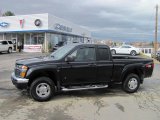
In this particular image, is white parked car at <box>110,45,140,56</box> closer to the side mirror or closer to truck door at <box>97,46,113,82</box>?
truck door at <box>97,46,113,82</box>

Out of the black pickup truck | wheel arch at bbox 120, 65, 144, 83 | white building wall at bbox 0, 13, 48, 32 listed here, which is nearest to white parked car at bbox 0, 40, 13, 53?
white building wall at bbox 0, 13, 48, 32

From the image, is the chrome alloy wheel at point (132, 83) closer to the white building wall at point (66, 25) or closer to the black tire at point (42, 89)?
the black tire at point (42, 89)

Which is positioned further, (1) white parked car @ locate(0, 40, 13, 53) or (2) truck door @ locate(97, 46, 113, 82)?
(1) white parked car @ locate(0, 40, 13, 53)

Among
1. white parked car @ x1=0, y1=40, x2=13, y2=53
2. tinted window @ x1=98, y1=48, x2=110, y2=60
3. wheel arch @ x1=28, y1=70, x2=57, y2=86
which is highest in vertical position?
white parked car @ x1=0, y1=40, x2=13, y2=53

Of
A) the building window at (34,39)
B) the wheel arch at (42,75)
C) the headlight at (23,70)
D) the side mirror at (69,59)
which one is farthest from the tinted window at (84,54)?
the building window at (34,39)

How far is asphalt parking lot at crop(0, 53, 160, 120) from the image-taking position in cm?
691

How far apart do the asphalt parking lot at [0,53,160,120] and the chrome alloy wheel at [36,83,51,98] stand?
270 mm

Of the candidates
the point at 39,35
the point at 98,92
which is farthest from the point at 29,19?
the point at 98,92

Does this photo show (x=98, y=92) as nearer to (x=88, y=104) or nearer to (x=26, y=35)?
(x=88, y=104)

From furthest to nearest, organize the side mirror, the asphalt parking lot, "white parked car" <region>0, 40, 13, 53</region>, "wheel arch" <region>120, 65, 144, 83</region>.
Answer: "white parked car" <region>0, 40, 13, 53</region>, "wheel arch" <region>120, 65, 144, 83</region>, the side mirror, the asphalt parking lot

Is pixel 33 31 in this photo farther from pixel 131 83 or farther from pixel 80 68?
pixel 80 68

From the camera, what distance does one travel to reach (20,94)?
31.0ft

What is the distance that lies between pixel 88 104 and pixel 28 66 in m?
2.12

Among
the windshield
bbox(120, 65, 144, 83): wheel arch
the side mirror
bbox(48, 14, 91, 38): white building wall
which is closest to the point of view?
the side mirror
